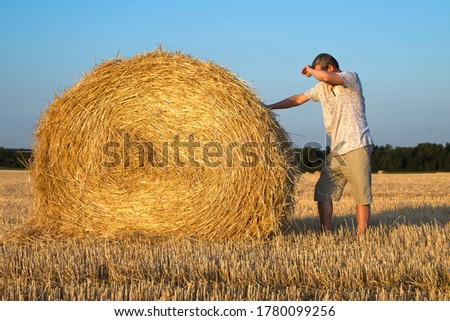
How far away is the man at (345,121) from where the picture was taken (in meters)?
5.76

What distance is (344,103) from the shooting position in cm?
578

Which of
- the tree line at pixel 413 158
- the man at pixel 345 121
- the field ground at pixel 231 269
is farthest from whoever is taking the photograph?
the tree line at pixel 413 158

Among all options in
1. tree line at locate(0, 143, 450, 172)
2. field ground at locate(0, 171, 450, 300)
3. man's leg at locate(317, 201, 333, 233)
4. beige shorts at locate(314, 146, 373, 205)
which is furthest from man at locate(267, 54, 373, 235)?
tree line at locate(0, 143, 450, 172)

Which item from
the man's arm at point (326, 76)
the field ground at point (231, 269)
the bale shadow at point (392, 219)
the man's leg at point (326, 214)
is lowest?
the field ground at point (231, 269)

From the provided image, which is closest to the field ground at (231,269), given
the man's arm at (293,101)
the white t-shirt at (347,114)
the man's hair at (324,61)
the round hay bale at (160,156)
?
the round hay bale at (160,156)

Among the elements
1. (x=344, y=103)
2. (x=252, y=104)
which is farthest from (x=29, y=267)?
(x=344, y=103)

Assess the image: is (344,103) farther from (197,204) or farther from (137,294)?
(137,294)

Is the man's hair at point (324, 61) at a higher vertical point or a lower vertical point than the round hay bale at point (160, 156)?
higher

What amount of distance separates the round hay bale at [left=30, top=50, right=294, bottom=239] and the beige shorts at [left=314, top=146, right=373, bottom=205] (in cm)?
61

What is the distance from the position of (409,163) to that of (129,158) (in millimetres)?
26969

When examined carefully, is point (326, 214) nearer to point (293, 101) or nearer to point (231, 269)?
point (293, 101)

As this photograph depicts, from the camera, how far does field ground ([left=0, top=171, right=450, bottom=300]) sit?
3670 mm

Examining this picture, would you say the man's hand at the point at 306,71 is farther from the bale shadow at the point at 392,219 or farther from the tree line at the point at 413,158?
the tree line at the point at 413,158

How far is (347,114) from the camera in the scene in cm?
577
